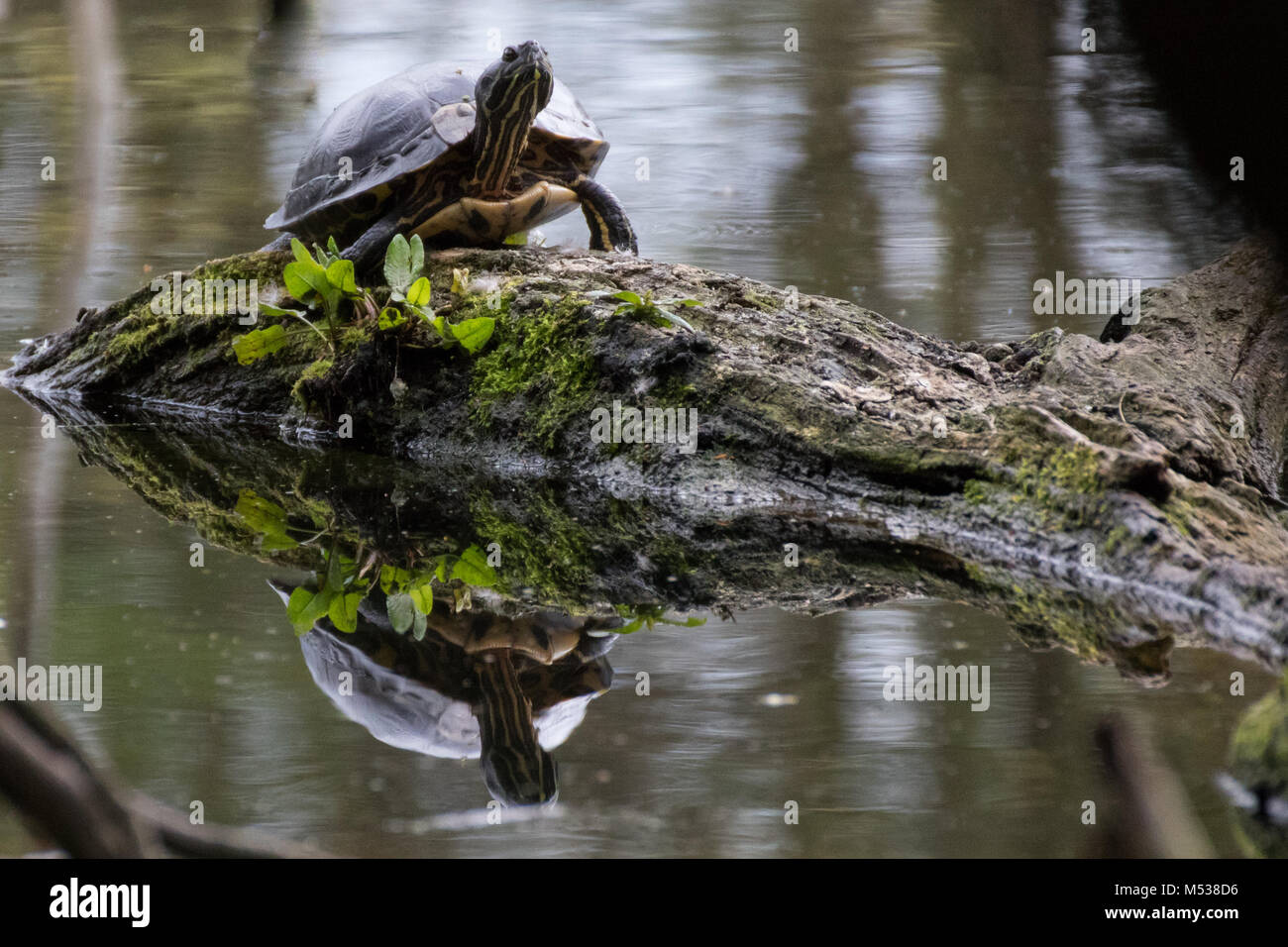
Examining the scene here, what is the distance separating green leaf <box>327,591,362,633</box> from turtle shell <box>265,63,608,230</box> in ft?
6.63

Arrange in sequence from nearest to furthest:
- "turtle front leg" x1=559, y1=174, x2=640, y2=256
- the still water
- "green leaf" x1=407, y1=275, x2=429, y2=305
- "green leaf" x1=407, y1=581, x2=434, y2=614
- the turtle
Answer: the still water < "green leaf" x1=407, y1=581, x2=434, y2=614 < "green leaf" x1=407, y1=275, x2=429, y2=305 < the turtle < "turtle front leg" x1=559, y1=174, x2=640, y2=256

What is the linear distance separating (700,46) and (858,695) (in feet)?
32.6

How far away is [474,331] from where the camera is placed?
3764 mm

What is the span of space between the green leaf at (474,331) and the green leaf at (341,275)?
1.23 ft

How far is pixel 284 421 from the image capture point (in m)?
4.25

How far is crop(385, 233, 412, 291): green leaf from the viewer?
3725 millimetres

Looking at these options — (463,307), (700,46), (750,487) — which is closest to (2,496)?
(463,307)

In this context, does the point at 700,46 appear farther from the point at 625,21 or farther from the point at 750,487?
the point at 750,487

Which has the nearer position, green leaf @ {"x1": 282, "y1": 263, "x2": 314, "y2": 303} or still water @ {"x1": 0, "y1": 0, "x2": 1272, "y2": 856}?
still water @ {"x1": 0, "y1": 0, "x2": 1272, "y2": 856}

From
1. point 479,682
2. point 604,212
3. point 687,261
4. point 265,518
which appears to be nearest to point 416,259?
point 265,518

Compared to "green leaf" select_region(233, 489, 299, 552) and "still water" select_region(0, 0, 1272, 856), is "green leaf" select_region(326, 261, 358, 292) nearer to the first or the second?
"green leaf" select_region(233, 489, 299, 552)

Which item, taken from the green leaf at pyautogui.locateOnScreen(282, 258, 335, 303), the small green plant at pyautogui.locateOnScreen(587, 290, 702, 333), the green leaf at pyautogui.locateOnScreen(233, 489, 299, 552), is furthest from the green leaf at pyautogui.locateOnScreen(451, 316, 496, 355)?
the green leaf at pyautogui.locateOnScreen(233, 489, 299, 552)

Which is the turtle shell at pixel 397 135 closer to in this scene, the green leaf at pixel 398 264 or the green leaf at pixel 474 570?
the green leaf at pixel 398 264
